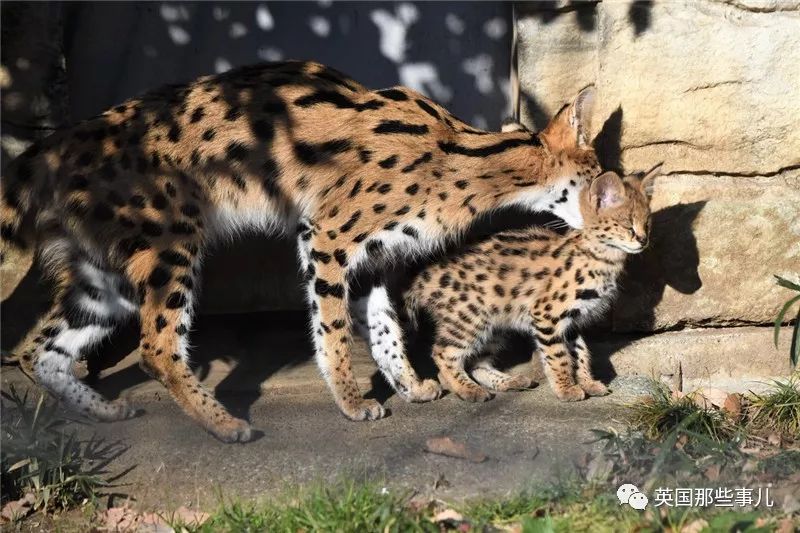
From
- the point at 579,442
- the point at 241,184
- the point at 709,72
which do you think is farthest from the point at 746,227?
the point at 241,184

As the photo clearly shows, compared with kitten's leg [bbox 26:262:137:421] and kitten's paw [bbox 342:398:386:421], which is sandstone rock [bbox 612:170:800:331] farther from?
kitten's leg [bbox 26:262:137:421]

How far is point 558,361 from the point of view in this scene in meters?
6.02

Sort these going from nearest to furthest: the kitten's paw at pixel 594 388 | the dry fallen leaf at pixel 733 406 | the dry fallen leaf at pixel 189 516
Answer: the dry fallen leaf at pixel 189 516 < the dry fallen leaf at pixel 733 406 < the kitten's paw at pixel 594 388

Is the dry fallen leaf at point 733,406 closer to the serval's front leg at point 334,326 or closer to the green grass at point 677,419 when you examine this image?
the green grass at point 677,419

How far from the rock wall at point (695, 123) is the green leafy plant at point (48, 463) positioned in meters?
2.86

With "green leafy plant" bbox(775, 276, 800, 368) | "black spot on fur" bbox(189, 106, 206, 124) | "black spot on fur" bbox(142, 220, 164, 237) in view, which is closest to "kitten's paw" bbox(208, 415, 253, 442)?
"black spot on fur" bbox(142, 220, 164, 237)

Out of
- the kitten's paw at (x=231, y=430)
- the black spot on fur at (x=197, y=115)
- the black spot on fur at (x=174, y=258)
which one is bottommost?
the kitten's paw at (x=231, y=430)

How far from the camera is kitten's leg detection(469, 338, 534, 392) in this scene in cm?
626

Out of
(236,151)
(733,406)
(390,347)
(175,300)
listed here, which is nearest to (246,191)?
(236,151)

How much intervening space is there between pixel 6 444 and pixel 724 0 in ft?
13.4

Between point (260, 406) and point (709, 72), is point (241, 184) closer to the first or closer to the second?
point (260, 406)

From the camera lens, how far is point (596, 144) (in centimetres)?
615

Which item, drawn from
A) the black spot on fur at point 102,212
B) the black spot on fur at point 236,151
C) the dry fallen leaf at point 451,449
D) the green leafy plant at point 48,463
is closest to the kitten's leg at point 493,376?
the dry fallen leaf at point 451,449

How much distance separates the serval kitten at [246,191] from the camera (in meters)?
5.68
